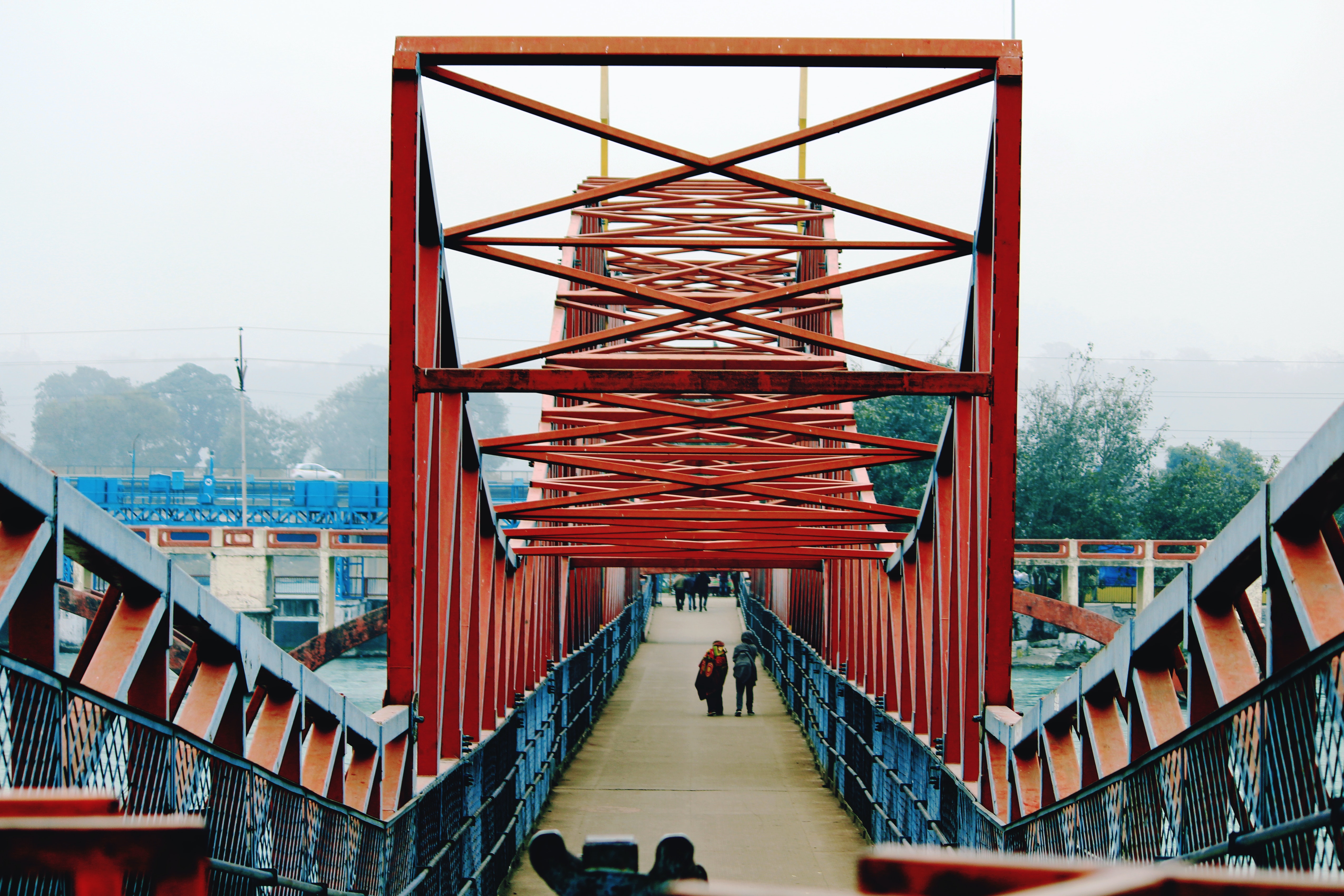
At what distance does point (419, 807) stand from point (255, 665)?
2.89m

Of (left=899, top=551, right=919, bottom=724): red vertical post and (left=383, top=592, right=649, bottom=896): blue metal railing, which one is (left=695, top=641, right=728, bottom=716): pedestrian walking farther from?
(left=899, top=551, right=919, bottom=724): red vertical post

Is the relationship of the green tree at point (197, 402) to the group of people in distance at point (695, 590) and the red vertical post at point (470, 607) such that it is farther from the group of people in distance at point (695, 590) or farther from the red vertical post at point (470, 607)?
the red vertical post at point (470, 607)

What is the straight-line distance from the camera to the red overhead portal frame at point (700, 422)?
8.02 m

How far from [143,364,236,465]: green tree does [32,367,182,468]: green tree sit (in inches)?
229

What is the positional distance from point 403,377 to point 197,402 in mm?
178999

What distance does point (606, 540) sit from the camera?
52.7 ft

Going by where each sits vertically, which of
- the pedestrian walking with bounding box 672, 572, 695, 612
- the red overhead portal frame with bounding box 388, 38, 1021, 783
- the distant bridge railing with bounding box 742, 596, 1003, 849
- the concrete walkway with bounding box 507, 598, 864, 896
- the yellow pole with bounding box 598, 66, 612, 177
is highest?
the yellow pole with bounding box 598, 66, 612, 177

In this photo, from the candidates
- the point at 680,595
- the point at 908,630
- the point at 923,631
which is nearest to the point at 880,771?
the point at 908,630

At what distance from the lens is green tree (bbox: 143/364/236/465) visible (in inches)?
6703

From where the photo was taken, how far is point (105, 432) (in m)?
158

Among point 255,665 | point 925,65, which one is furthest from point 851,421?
point 255,665

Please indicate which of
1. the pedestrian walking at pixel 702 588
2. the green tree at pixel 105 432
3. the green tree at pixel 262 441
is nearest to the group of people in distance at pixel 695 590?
the pedestrian walking at pixel 702 588

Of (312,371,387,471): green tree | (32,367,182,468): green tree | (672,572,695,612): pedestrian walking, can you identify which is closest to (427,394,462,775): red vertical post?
(672,572,695,612): pedestrian walking

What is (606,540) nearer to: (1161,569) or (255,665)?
(255,665)
